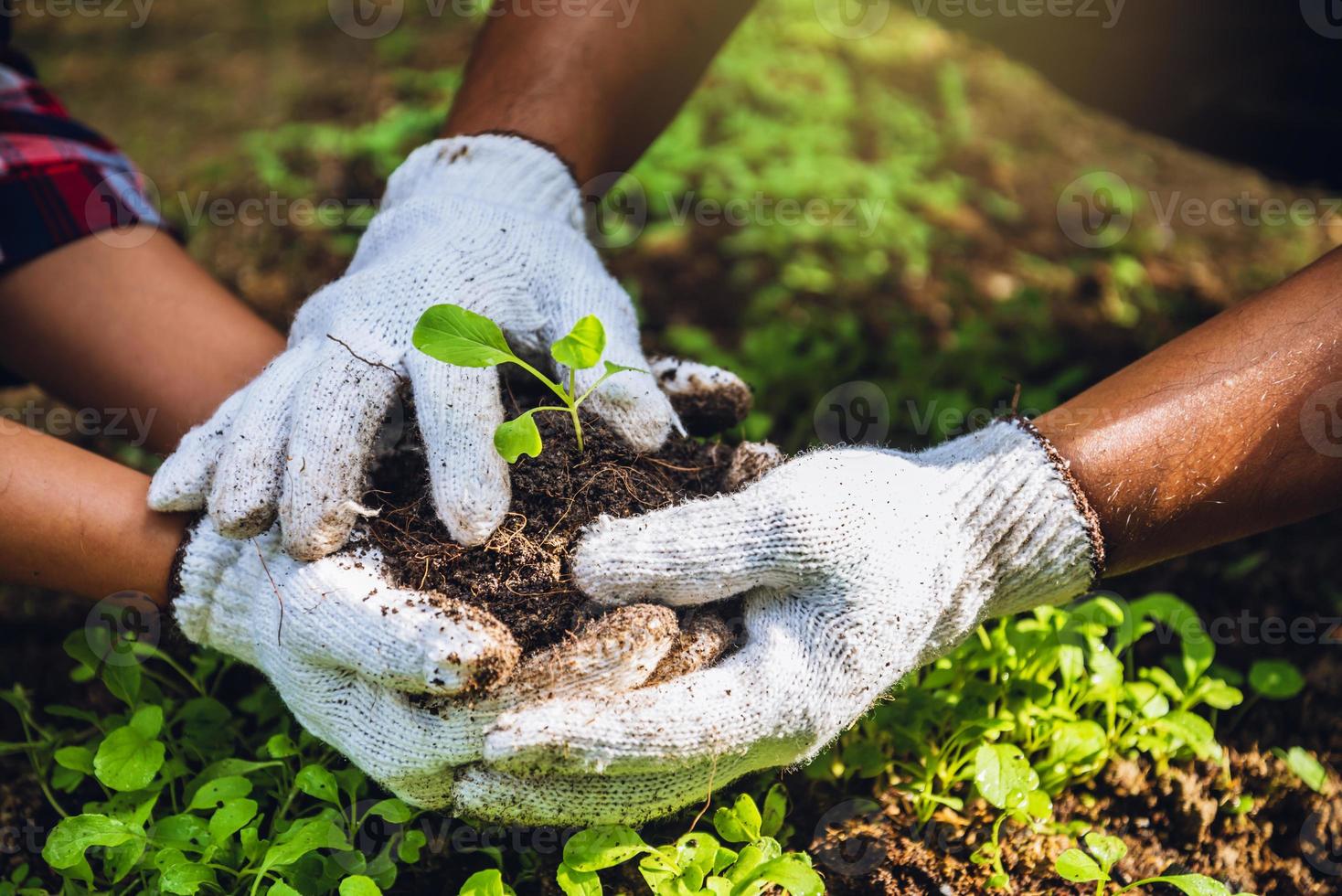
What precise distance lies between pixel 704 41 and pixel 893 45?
327 centimetres

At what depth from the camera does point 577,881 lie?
4.46 ft

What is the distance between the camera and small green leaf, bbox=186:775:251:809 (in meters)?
1.53

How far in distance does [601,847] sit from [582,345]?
2.55 feet

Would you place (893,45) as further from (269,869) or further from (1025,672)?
(269,869)

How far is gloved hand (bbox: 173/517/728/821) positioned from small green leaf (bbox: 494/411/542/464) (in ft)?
0.80
